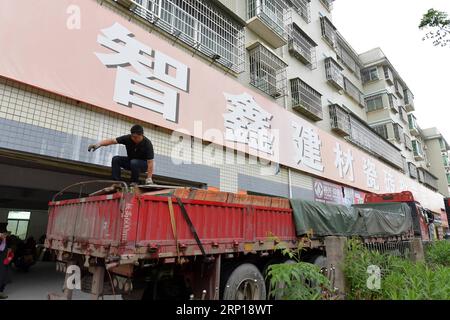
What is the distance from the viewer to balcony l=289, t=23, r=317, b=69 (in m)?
13.7

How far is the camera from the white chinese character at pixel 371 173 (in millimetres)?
17922

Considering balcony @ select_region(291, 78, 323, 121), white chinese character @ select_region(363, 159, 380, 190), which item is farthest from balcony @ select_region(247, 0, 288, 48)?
white chinese character @ select_region(363, 159, 380, 190)

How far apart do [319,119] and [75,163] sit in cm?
1185

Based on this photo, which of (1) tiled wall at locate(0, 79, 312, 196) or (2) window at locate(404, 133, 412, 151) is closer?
(1) tiled wall at locate(0, 79, 312, 196)

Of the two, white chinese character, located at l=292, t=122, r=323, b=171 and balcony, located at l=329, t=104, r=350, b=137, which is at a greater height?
balcony, located at l=329, t=104, r=350, b=137

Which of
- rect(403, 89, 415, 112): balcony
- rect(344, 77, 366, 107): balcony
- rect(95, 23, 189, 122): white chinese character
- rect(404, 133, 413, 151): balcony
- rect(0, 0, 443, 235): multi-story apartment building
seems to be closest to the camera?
rect(0, 0, 443, 235): multi-story apartment building

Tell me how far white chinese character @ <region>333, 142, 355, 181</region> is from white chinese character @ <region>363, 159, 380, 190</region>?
2501 mm

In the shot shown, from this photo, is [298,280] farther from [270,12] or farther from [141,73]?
[270,12]

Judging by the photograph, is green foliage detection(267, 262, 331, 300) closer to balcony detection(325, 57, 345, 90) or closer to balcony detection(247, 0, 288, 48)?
balcony detection(247, 0, 288, 48)

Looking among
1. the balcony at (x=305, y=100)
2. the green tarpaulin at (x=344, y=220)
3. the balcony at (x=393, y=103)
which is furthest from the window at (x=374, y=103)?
the green tarpaulin at (x=344, y=220)

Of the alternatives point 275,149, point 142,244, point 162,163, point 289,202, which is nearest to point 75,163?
point 162,163

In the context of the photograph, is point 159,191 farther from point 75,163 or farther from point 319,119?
point 319,119
